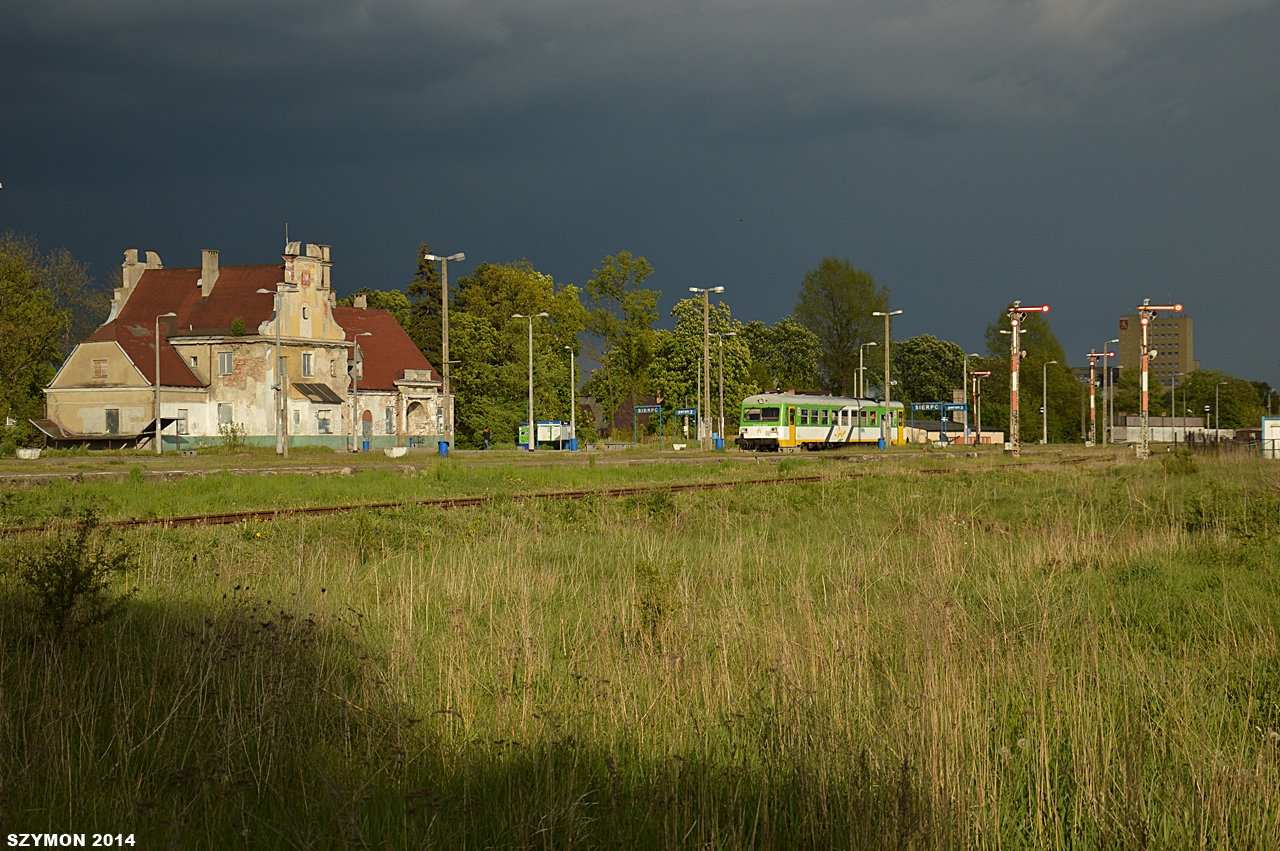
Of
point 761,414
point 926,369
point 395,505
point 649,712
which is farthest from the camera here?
point 926,369

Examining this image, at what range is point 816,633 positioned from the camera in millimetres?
7504

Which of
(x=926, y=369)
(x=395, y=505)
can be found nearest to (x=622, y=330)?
(x=926, y=369)

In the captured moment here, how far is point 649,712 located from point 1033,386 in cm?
12930

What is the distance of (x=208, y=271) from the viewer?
7862 cm

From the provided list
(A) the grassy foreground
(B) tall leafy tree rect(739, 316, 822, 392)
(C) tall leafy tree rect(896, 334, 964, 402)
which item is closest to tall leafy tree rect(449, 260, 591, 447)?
(B) tall leafy tree rect(739, 316, 822, 392)

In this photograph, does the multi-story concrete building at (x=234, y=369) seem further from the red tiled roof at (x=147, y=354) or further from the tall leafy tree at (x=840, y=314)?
the tall leafy tree at (x=840, y=314)

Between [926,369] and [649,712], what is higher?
[926,369]

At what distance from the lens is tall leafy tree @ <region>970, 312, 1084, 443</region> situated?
121 m

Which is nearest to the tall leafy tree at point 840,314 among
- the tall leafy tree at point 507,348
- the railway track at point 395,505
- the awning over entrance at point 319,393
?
the tall leafy tree at point 507,348

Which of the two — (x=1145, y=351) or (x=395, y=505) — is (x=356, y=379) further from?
(x=395, y=505)

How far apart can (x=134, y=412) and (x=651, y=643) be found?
68263mm

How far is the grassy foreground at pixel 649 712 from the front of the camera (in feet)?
15.9

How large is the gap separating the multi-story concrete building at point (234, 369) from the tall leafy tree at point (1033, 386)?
2635 inches

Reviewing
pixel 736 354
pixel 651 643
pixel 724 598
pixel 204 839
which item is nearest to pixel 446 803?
pixel 204 839
